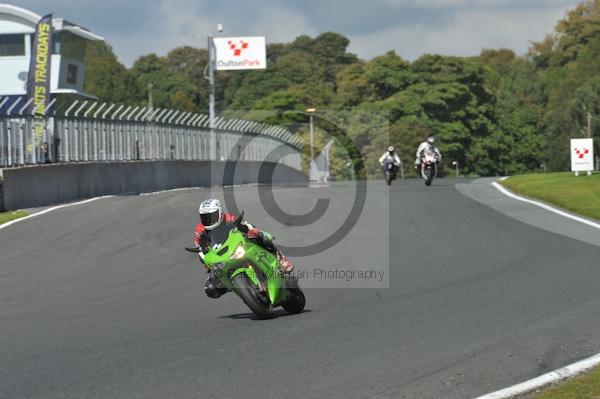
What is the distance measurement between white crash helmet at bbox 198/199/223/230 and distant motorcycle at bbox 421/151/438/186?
2216cm

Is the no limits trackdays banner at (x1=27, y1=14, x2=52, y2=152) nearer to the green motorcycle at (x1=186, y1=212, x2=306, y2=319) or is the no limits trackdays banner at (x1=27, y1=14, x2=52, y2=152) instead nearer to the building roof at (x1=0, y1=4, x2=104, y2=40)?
the building roof at (x1=0, y1=4, x2=104, y2=40)

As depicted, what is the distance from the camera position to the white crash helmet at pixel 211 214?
9.47 meters

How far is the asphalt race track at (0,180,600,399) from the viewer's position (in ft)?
22.3

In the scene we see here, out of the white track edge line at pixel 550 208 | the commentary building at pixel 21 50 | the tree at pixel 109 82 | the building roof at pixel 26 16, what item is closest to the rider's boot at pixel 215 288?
the white track edge line at pixel 550 208

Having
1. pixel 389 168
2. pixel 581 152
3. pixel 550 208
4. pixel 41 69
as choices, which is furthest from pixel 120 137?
pixel 550 208

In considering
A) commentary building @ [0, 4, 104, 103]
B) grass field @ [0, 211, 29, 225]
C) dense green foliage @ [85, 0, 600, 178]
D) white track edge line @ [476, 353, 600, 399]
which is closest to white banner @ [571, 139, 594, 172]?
grass field @ [0, 211, 29, 225]

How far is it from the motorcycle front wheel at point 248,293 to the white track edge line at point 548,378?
3.22 metres

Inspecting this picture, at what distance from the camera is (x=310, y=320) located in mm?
9438

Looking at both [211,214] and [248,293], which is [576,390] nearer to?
[248,293]

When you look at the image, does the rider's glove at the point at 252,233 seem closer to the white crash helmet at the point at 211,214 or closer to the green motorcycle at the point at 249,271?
the green motorcycle at the point at 249,271

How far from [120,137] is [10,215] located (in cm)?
1217

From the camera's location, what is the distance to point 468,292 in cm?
1103

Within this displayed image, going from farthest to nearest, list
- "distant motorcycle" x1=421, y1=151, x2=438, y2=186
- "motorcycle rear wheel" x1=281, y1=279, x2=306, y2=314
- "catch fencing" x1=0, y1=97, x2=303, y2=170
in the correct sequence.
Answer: "distant motorcycle" x1=421, y1=151, x2=438, y2=186
"catch fencing" x1=0, y1=97, x2=303, y2=170
"motorcycle rear wheel" x1=281, y1=279, x2=306, y2=314

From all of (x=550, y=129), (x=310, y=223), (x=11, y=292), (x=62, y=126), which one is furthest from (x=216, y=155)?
(x=550, y=129)
